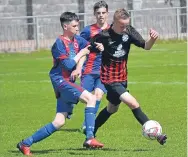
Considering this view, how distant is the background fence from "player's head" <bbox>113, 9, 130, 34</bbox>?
21.1 metres

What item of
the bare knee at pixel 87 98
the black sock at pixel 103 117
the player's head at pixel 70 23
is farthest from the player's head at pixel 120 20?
the black sock at pixel 103 117

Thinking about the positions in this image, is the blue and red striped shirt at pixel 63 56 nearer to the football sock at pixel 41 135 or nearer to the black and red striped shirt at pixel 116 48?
the black and red striped shirt at pixel 116 48

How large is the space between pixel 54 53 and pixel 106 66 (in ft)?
2.64

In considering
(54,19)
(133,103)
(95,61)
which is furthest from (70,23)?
(54,19)

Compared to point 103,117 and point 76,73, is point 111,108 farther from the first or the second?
point 76,73

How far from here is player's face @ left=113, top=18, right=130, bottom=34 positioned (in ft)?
37.2

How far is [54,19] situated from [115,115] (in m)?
19.0

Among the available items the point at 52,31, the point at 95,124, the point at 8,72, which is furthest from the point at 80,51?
the point at 52,31

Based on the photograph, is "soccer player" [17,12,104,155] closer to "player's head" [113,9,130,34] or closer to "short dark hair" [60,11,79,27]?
"short dark hair" [60,11,79,27]

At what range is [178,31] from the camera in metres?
34.6

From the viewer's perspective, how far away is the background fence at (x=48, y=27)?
3275 centimetres

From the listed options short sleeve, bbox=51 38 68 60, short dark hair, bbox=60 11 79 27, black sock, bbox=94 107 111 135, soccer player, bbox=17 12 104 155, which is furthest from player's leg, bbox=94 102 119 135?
short dark hair, bbox=60 11 79 27

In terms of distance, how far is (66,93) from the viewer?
37.0ft

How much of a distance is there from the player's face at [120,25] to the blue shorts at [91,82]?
234 cm
